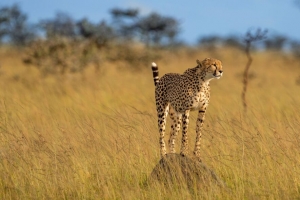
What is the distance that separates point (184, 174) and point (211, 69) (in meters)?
1.08

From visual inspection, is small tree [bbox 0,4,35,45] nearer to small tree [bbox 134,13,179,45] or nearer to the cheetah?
small tree [bbox 134,13,179,45]

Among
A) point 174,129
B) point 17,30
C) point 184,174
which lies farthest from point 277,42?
point 184,174

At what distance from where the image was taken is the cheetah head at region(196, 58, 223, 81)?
18.8 ft

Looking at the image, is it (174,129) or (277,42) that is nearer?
(174,129)

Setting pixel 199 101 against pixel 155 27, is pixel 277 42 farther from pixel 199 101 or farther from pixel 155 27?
pixel 199 101

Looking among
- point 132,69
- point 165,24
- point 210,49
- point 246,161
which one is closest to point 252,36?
point 246,161

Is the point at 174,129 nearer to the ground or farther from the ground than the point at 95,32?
nearer to the ground

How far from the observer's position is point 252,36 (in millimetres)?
11500

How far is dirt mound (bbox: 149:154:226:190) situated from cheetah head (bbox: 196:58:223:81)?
2.88 feet

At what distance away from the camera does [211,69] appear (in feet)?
18.9

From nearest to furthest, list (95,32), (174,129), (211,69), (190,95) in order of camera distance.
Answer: (211,69) < (190,95) < (174,129) < (95,32)

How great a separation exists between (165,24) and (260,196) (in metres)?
23.4

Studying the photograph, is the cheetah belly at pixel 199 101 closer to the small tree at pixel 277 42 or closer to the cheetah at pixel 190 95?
the cheetah at pixel 190 95

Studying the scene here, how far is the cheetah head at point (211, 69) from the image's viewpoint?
5730 mm
